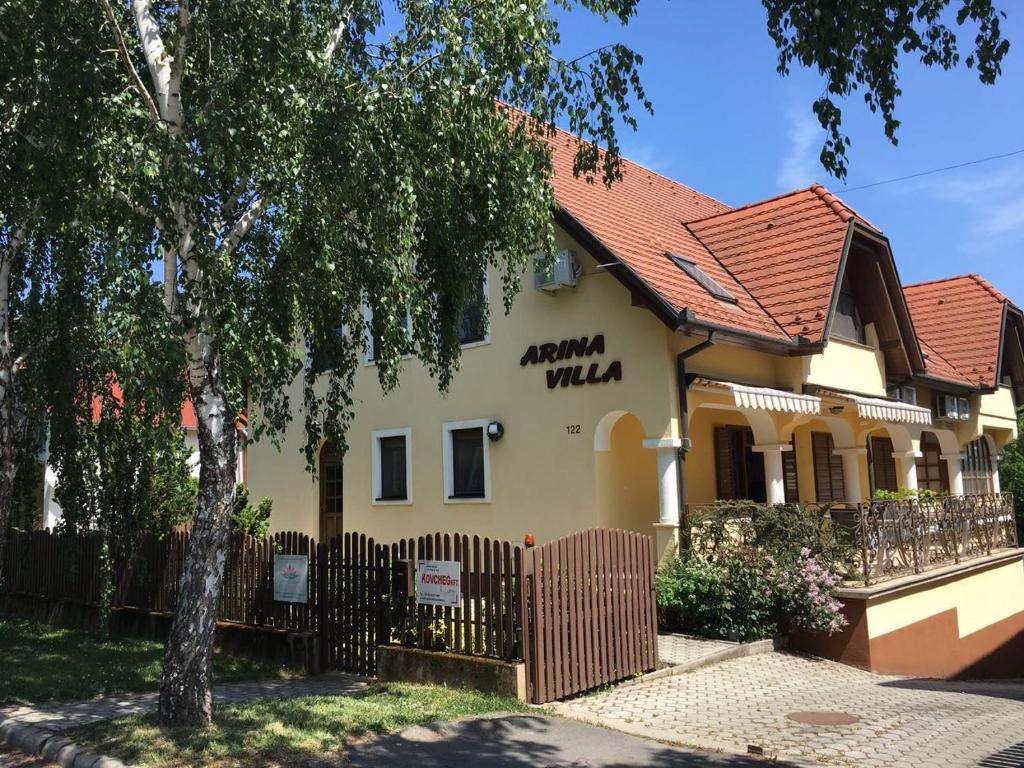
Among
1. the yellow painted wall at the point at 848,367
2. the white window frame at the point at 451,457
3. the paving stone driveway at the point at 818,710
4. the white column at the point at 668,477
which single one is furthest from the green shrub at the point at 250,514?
the yellow painted wall at the point at 848,367

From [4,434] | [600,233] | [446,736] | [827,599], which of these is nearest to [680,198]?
[600,233]

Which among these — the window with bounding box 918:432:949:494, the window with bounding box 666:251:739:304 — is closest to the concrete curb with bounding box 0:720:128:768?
the window with bounding box 666:251:739:304

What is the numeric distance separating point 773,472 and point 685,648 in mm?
4489

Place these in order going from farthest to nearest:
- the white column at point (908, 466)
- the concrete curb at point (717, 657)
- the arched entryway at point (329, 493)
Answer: the arched entryway at point (329, 493)
the white column at point (908, 466)
the concrete curb at point (717, 657)

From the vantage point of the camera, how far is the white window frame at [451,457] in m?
16.1

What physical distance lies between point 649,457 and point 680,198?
29.6 ft

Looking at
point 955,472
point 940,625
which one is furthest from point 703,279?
point 955,472

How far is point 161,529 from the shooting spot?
Answer: 548 inches

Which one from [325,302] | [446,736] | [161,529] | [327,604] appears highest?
[325,302]

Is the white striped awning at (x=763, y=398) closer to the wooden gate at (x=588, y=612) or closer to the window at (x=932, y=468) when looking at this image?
the wooden gate at (x=588, y=612)

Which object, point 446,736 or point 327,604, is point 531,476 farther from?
point 446,736

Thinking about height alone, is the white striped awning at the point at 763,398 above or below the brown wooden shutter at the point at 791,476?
above

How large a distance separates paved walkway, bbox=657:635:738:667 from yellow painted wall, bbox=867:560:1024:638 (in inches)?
86.8

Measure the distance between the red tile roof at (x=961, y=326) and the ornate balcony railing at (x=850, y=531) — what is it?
281 inches
